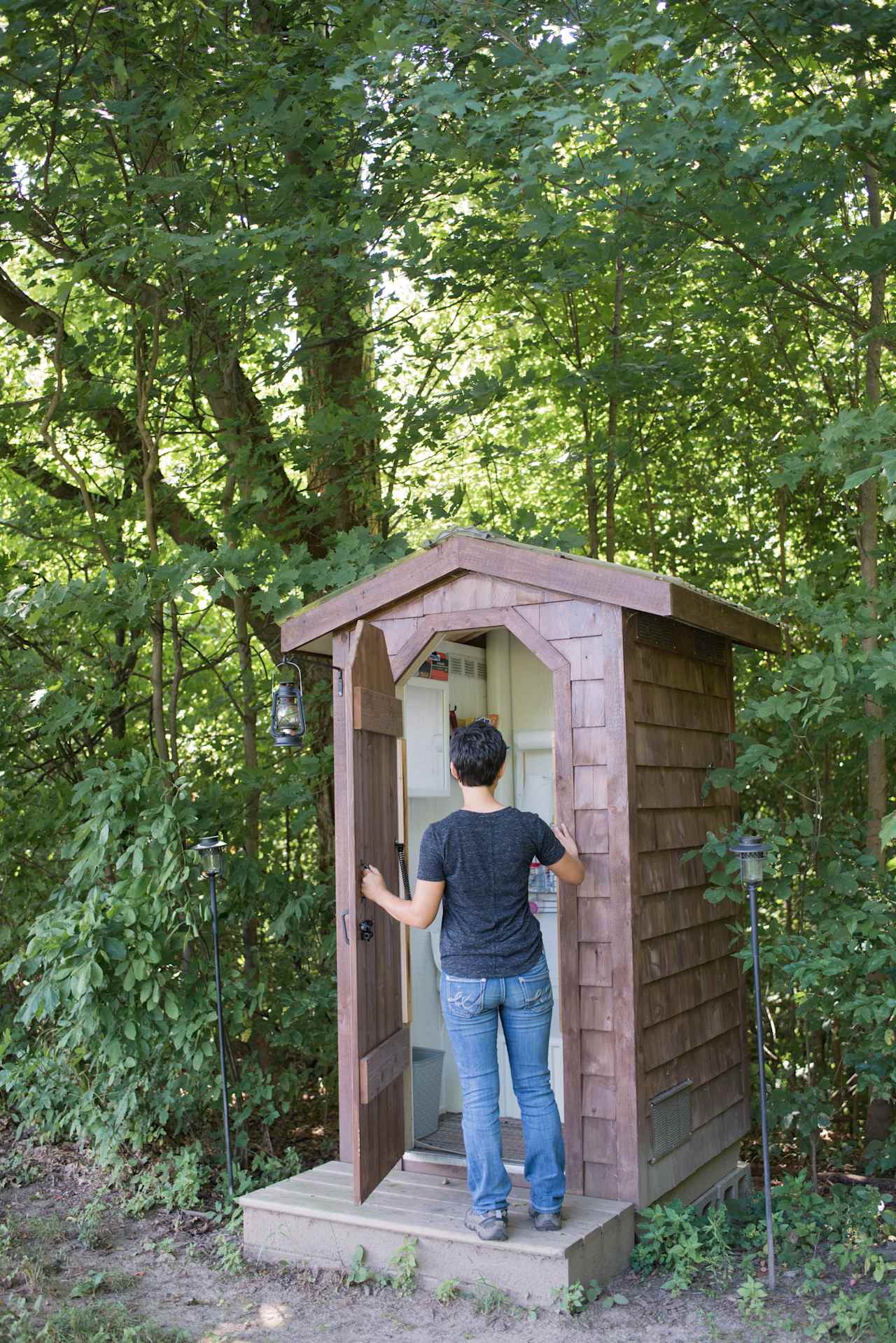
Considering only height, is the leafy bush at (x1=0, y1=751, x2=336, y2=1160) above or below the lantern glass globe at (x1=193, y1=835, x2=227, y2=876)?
below

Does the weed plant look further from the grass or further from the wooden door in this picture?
the grass

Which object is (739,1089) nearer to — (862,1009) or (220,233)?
(862,1009)

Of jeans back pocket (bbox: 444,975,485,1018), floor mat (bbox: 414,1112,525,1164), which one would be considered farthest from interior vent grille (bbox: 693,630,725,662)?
floor mat (bbox: 414,1112,525,1164)

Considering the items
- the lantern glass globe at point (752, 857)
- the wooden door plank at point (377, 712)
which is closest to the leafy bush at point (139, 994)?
the wooden door plank at point (377, 712)

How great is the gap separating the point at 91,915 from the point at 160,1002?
0.55 metres

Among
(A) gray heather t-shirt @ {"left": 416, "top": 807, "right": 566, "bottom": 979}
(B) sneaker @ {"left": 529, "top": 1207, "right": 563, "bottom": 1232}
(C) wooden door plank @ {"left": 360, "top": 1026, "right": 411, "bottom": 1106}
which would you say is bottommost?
(B) sneaker @ {"left": 529, "top": 1207, "right": 563, "bottom": 1232}

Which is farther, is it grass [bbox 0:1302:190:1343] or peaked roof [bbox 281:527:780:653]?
peaked roof [bbox 281:527:780:653]

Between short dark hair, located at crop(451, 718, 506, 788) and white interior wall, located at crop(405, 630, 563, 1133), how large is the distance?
1.82m

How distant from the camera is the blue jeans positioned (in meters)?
3.80

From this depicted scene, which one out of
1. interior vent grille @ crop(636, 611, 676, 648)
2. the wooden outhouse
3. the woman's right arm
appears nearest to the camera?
the woman's right arm

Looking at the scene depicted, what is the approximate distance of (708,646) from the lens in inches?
210

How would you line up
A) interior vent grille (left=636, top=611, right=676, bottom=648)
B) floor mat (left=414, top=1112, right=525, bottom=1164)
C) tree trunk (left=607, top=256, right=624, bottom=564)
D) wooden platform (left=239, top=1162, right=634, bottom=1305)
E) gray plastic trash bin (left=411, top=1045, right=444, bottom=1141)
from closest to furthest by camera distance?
wooden platform (left=239, top=1162, right=634, bottom=1305)
interior vent grille (left=636, top=611, right=676, bottom=648)
floor mat (left=414, top=1112, right=525, bottom=1164)
gray plastic trash bin (left=411, top=1045, right=444, bottom=1141)
tree trunk (left=607, top=256, right=624, bottom=564)

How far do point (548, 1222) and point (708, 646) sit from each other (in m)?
2.56

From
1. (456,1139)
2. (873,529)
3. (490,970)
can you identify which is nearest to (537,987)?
(490,970)
